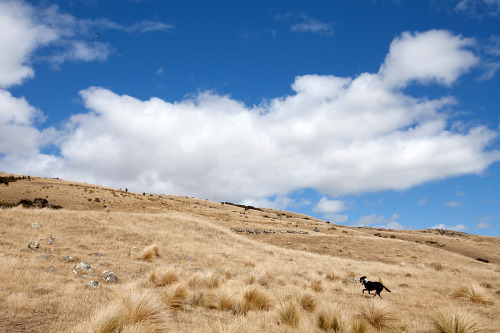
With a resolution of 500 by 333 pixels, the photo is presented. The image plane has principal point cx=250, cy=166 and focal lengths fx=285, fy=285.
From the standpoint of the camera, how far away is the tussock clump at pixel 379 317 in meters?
7.47

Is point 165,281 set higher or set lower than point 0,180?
lower

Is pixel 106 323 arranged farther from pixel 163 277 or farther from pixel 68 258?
pixel 68 258

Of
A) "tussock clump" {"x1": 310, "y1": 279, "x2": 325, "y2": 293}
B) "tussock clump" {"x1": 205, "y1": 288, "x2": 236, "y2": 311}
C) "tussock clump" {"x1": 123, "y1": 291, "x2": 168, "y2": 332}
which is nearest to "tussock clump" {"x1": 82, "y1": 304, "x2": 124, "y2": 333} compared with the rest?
"tussock clump" {"x1": 123, "y1": 291, "x2": 168, "y2": 332}

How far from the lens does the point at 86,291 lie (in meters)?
8.91

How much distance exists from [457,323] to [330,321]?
2.83m

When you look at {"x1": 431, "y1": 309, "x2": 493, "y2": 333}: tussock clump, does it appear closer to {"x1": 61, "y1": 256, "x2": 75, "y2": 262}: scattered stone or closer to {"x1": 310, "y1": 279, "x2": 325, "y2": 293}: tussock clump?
{"x1": 310, "y1": 279, "x2": 325, "y2": 293}: tussock clump

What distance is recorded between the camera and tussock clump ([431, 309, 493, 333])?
634cm

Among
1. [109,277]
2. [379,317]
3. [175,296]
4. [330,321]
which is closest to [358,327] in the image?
[330,321]

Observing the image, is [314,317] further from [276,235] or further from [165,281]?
[276,235]

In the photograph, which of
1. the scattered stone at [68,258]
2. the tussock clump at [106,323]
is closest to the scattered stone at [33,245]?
the scattered stone at [68,258]

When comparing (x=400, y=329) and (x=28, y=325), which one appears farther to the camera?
(x=400, y=329)

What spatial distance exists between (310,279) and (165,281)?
7558mm

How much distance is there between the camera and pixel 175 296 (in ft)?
28.3

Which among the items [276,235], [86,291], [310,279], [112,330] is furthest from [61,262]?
[276,235]
